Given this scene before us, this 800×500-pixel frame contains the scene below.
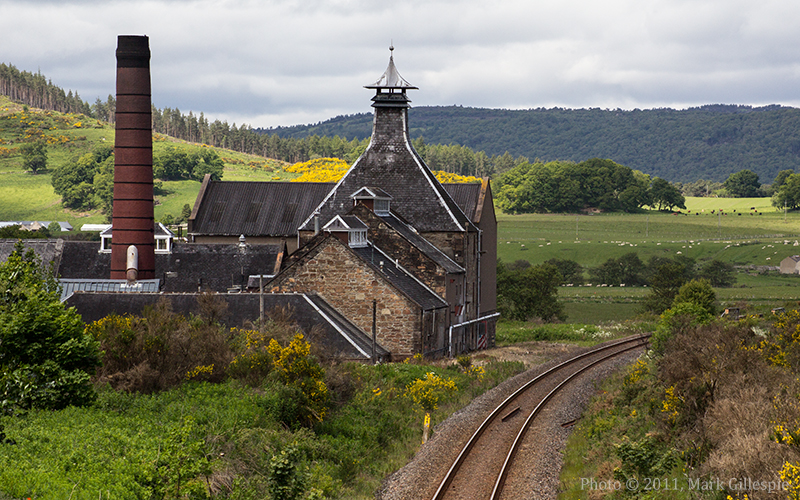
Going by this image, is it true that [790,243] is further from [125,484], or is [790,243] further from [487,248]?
[125,484]

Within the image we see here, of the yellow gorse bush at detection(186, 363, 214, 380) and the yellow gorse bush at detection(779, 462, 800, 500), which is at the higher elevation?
the yellow gorse bush at detection(779, 462, 800, 500)

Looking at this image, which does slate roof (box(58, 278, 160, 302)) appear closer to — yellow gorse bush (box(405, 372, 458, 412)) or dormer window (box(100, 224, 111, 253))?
dormer window (box(100, 224, 111, 253))

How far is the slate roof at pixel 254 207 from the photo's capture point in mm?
58500

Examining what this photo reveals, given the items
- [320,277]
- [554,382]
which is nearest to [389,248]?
[320,277]

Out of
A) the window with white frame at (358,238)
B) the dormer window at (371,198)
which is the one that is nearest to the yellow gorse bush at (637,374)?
the window with white frame at (358,238)

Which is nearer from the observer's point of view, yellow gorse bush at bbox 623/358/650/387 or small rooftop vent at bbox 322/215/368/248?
yellow gorse bush at bbox 623/358/650/387

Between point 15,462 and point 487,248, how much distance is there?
4491cm

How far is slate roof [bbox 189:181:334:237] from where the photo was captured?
192 feet

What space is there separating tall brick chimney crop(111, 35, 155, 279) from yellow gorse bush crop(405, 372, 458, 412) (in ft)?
60.8

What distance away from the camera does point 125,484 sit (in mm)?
13398

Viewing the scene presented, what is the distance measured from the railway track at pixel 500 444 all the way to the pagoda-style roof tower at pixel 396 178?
585 inches

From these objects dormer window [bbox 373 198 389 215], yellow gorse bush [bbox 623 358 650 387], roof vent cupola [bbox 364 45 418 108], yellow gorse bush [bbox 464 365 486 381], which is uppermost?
roof vent cupola [bbox 364 45 418 108]

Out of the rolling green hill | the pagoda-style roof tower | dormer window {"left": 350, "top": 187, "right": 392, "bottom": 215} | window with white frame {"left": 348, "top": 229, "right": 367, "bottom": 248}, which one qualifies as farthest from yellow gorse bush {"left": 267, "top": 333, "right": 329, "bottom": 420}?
the rolling green hill

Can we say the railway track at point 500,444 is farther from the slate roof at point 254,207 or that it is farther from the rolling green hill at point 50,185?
the rolling green hill at point 50,185
